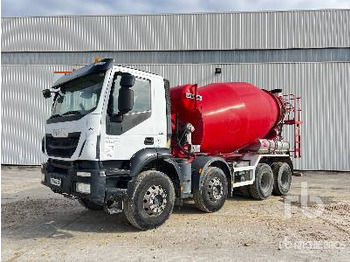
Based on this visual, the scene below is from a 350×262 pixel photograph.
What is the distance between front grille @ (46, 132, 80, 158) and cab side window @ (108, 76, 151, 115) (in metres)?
0.79

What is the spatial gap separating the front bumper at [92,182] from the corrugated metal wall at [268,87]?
1259 cm

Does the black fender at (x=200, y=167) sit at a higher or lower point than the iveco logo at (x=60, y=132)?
lower

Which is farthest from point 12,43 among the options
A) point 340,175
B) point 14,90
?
point 340,175

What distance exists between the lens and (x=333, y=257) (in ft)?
15.4

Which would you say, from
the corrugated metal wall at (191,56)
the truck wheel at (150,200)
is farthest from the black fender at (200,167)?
the corrugated metal wall at (191,56)

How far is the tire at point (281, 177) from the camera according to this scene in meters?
9.84

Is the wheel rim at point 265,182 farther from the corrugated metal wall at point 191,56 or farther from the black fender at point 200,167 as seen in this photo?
the corrugated metal wall at point 191,56

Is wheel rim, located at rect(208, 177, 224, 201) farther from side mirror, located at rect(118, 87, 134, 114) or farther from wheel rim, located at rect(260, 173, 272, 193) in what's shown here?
side mirror, located at rect(118, 87, 134, 114)

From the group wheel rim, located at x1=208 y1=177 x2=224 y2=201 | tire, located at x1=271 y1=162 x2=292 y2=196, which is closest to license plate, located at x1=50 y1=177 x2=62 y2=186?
wheel rim, located at x1=208 y1=177 x2=224 y2=201

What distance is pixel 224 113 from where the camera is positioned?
316 inches

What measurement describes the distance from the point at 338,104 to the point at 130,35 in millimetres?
11670

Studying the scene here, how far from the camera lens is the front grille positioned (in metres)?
5.60

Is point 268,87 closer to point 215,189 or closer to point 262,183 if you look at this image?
point 262,183

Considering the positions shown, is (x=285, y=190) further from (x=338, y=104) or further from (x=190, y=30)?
(x=190, y=30)
